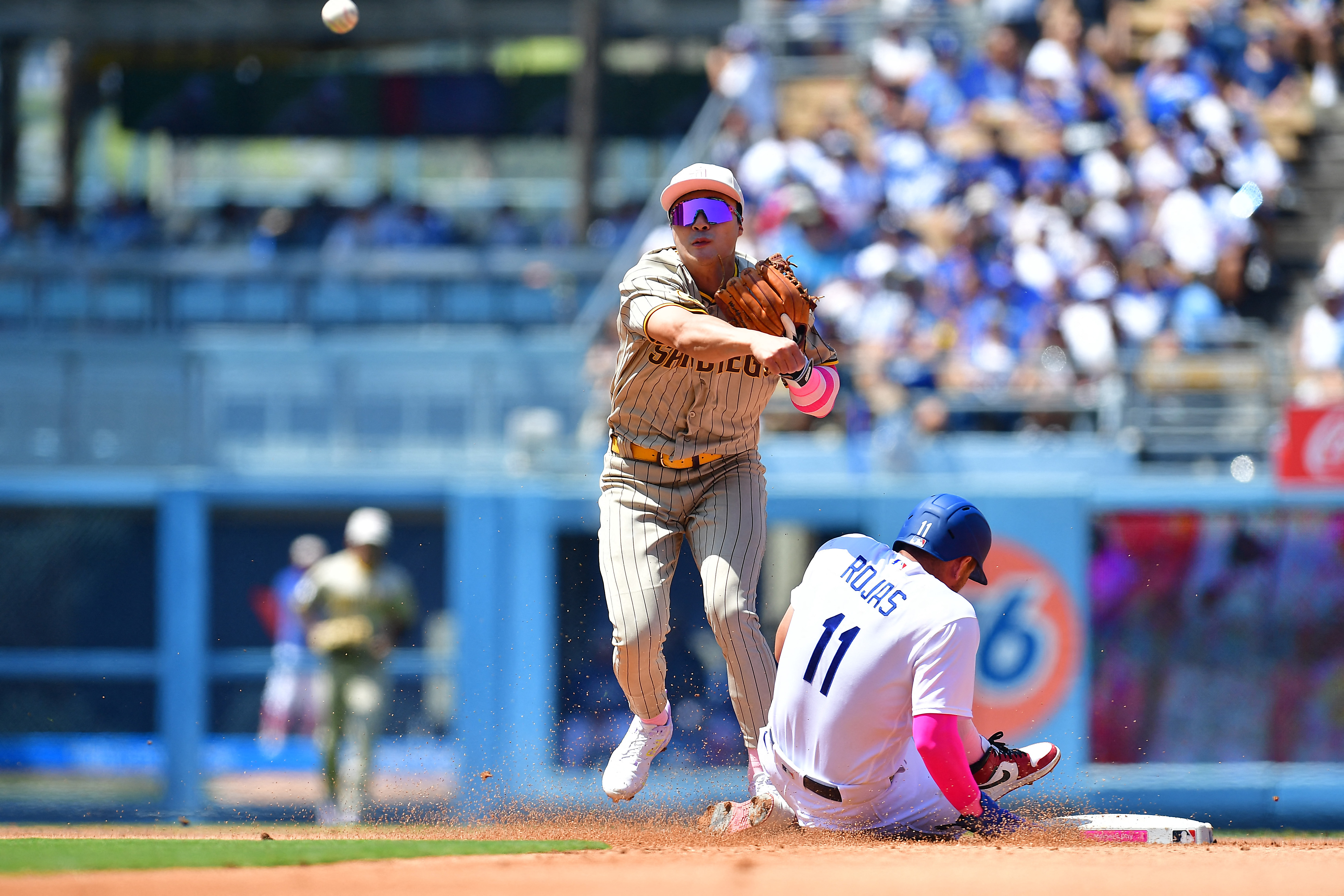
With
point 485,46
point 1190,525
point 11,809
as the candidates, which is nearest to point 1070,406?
point 1190,525

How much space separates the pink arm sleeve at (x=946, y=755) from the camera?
4.56m

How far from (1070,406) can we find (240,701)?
540 centimetres

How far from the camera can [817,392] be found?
4.64m

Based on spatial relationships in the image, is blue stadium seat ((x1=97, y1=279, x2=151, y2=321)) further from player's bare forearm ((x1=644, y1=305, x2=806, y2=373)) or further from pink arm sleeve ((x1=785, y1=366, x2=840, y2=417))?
pink arm sleeve ((x1=785, y1=366, x2=840, y2=417))

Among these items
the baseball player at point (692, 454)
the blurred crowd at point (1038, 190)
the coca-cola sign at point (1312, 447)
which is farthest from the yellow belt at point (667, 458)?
the coca-cola sign at point (1312, 447)

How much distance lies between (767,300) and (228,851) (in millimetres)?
2375

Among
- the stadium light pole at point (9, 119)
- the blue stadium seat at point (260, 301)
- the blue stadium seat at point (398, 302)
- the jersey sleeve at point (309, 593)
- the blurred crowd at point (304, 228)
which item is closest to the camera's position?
the jersey sleeve at point (309, 593)

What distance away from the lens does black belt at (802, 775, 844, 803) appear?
4.91 m

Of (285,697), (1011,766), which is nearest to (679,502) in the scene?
(1011,766)

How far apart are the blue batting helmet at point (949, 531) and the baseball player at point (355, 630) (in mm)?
4945

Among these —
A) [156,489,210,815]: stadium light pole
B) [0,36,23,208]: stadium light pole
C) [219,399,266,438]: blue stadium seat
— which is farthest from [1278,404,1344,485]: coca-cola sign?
[0,36,23,208]: stadium light pole

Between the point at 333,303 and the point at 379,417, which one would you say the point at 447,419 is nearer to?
the point at 379,417

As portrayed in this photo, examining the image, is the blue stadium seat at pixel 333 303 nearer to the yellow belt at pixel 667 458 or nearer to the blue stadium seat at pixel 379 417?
the blue stadium seat at pixel 379 417

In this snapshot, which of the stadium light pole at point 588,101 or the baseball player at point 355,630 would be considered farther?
the stadium light pole at point 588,101
